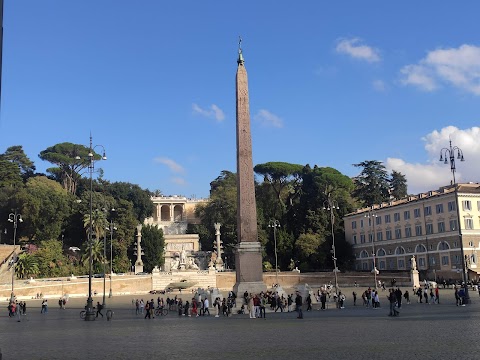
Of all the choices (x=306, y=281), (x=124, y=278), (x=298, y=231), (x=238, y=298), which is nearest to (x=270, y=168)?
(x=298, y=231)

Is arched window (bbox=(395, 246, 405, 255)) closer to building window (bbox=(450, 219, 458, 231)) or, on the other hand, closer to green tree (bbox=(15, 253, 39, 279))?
building window (bbox=(450, 219, 458, 231))

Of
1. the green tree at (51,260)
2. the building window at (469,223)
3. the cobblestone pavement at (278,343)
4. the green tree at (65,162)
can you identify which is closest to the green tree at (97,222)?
the green tree at (51,260)

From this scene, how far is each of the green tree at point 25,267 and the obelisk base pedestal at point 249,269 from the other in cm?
3086

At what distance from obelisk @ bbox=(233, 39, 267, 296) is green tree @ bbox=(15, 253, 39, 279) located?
30.7 m

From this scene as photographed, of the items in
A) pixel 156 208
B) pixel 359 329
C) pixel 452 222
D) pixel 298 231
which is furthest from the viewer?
pixel 156 208

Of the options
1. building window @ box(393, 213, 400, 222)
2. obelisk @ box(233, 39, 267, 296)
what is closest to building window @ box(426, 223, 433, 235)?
building window @ box(393, 213, 400, 222)

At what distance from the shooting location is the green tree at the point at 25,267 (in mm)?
48875

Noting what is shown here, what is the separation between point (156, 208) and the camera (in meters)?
99.1

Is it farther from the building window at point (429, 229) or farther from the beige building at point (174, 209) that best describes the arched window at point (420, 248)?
the beige building at point (174, 209)

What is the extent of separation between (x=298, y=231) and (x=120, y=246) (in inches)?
795

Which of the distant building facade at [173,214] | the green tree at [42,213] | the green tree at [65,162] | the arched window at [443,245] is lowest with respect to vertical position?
the arched window at [443,245]

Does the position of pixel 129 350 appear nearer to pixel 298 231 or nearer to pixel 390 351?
pixel 390 351

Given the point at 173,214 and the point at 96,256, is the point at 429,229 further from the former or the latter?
the point at 173,214

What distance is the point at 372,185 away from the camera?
2749 inches
